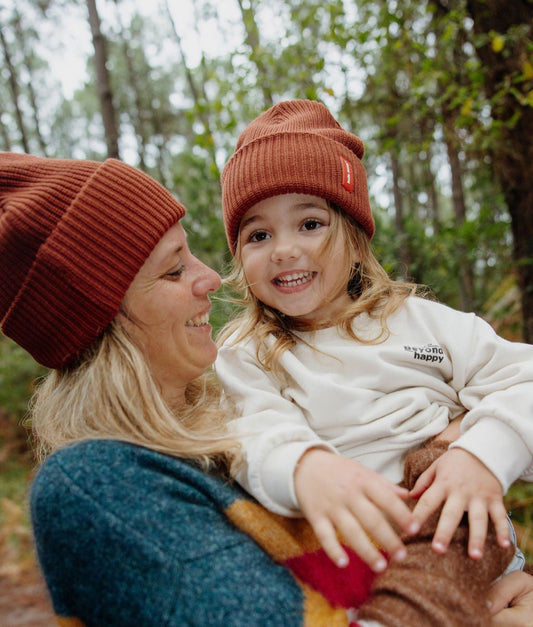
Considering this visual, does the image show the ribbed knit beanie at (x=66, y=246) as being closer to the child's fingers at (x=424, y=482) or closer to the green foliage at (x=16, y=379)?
the child's fingers at (x=424, y=482)

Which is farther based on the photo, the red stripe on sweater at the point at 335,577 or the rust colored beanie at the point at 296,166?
the rust colored beanie at the point at 296,166

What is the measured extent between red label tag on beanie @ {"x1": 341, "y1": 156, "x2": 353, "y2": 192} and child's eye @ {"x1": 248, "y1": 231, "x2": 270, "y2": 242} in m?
0.34

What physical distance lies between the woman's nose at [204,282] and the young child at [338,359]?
319 millimetres

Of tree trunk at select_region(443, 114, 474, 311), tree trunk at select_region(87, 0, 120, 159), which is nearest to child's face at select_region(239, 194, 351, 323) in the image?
tree trunk at select_region(443, 114, 474, 311)

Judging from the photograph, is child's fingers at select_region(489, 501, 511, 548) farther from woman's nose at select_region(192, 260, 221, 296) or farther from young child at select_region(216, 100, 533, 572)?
woman's nose at select_region(192, 260, 221, 296)

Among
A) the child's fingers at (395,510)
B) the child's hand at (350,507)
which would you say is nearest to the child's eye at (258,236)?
the child's hand at (350,507)

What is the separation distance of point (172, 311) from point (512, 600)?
123 centimetres

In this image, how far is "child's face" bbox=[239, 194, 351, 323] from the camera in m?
1.92

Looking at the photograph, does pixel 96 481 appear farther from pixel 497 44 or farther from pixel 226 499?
pixel 497 44

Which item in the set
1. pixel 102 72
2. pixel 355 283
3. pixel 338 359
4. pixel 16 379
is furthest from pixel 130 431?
pixel 16 379

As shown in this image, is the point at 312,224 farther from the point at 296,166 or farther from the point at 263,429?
the point at 263,429

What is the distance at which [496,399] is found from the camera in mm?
1544

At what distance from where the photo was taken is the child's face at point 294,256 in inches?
75.8

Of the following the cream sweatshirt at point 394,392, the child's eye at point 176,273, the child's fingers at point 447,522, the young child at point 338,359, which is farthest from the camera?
the child's eye at point 176,273
